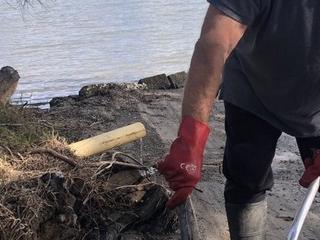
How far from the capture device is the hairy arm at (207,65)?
93.9 inches

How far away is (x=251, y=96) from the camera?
124 inches

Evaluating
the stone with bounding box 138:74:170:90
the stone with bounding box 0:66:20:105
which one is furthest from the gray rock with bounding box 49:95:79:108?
the stone with bounding box 0:66:20:105

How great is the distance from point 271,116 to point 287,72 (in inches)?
12.3

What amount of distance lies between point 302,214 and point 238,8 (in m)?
0.83

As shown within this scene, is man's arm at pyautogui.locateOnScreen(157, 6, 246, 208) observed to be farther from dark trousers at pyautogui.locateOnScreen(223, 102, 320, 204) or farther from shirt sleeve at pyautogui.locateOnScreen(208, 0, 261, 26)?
dark trousers at pyautogui.locateOnScreen(223, 102, 320, 204)

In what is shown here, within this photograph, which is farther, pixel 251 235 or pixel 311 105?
pixel 251 235

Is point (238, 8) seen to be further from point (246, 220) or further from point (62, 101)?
point (62, 101)

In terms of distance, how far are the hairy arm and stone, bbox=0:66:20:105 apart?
4787 mm

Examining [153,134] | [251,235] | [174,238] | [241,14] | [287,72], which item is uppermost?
[241,14]

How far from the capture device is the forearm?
2.38 m

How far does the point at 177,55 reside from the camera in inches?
688

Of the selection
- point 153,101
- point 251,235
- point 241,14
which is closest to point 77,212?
point 251,235

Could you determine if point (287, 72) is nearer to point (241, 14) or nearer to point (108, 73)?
point (241, 14)

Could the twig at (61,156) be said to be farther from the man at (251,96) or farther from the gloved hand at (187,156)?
the gloved hand at (187,156)
